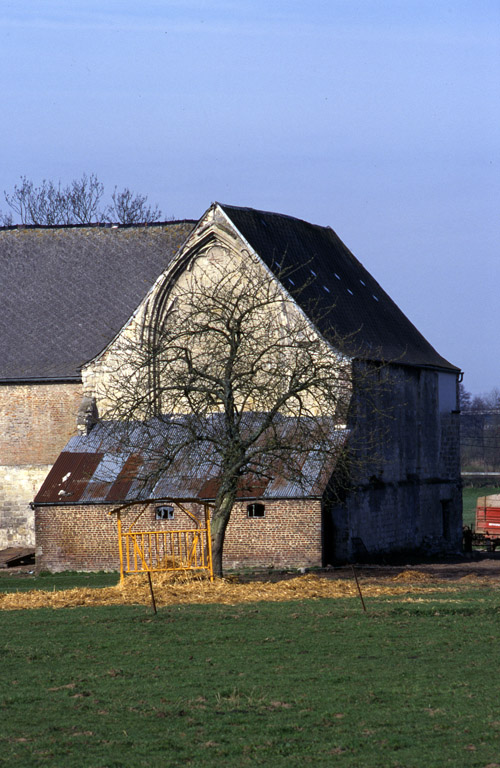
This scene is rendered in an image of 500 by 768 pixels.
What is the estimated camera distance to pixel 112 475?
29938 mm

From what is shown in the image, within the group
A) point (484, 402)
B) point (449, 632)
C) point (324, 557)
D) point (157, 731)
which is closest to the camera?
point (157, 731)

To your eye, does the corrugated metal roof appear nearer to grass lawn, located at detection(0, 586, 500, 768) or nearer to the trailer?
grass lawn, located at detection(0, 586, 500, 768)

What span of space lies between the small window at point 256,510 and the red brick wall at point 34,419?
356 inches

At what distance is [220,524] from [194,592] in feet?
9.47

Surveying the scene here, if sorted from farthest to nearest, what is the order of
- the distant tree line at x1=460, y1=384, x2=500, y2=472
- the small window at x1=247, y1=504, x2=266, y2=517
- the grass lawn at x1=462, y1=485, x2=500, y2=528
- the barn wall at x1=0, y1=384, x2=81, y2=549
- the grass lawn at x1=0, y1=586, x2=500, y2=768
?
1. the distant tree line at x1=460, y1=384, x2=500, y2=472
2. the grass lawn at x1=462, y1=485, x2=500, y2=528
3. the barn wall at x1=0, y1=384, x2=81, y2=549
4. the small window at x1=247, y1=504, x2=266, y2=517
5. the grass lawn at x1=0, y1=586, x2=500, y2=768

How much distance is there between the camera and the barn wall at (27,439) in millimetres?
34562

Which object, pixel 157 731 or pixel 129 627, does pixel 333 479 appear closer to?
pixel 129 627

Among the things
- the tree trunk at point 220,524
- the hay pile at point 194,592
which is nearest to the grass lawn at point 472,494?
the tree trunk at point 220,524

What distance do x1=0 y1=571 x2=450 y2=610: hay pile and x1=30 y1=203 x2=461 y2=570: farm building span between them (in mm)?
2826

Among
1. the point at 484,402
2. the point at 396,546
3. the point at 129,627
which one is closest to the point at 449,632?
the point at 129,627

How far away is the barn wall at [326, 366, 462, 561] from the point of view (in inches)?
1179

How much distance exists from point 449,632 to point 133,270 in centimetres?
2588

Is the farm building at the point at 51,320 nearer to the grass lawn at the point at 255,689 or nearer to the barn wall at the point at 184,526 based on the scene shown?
the barn wall at the point at 184,526

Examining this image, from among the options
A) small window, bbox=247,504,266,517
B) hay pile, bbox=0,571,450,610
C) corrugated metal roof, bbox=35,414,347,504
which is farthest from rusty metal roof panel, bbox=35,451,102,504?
hay pile, bbox=0,571,450,610
